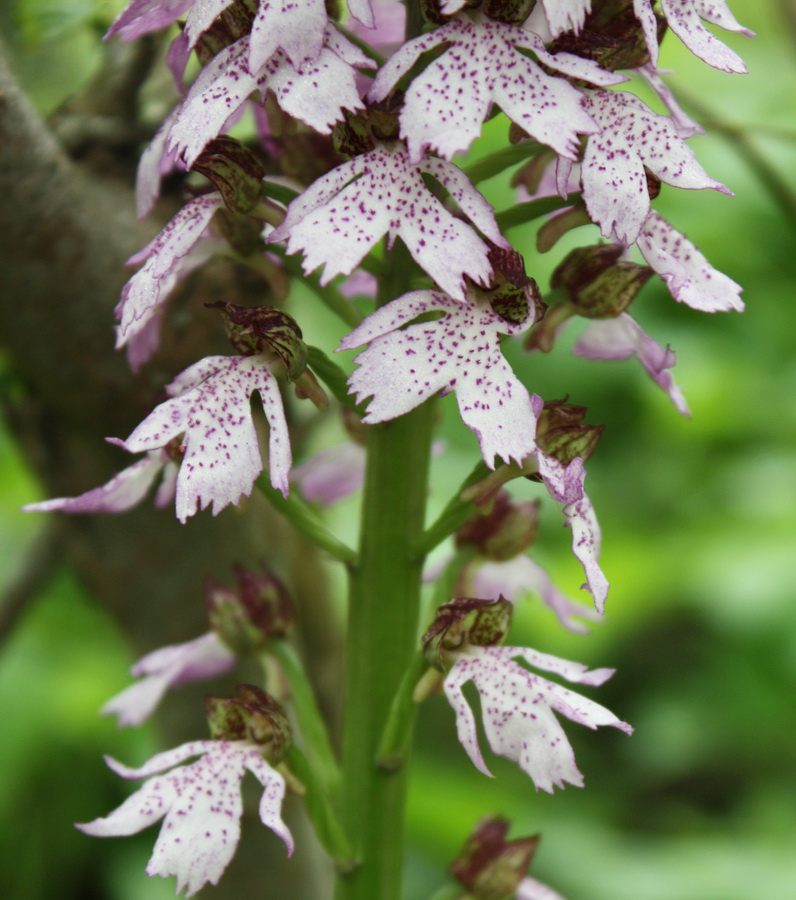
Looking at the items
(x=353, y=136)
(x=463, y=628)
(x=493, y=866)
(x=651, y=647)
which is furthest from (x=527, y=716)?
(x=651, y=647)

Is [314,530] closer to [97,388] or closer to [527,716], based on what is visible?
[527,716]

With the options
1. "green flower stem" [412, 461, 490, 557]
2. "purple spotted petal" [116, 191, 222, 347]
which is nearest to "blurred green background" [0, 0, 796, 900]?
"green flower stem" [412, 461, 490, 557]

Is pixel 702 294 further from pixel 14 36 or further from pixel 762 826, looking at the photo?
pixel 762 826

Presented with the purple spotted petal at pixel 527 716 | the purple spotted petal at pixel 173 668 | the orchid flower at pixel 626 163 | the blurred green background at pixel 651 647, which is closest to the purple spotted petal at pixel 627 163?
the orchid flower at pixel 626 163

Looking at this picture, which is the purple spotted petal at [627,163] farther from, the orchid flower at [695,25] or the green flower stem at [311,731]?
the green flower stem at [311,731]

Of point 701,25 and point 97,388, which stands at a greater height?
point 701,25

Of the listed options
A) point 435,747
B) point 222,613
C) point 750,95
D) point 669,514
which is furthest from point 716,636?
point 222,613
